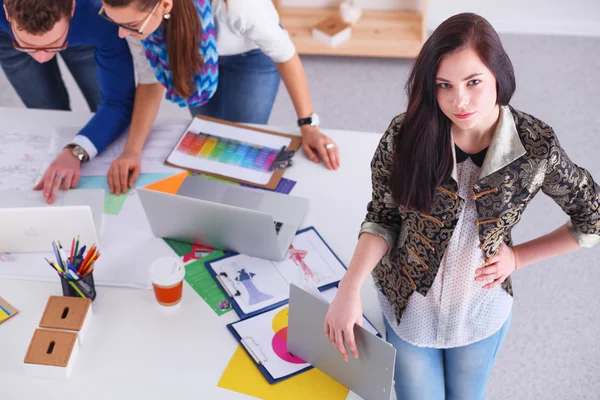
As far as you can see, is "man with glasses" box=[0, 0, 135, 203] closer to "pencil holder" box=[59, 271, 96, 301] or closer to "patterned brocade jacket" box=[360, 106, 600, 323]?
"pencil holder" box=[59, 271, 96, 301]

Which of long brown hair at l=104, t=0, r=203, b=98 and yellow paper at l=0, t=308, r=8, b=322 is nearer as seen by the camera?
yellow paper at l=0, t=308, r=8, b=322

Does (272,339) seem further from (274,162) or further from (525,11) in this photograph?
(525,11)

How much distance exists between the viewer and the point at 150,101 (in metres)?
1.92

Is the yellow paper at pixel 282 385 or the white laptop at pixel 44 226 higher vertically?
the white laptop at pixel 44 226

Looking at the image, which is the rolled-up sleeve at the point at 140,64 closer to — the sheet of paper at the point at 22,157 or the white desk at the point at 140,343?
the sheet of paper at the point at 22,157

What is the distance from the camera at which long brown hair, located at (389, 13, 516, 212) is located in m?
1.18

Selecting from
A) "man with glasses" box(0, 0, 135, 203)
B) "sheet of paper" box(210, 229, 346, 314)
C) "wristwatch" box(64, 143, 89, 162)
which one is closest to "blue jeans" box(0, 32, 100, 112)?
"man with glasses" box(0, 0, 135, 203)

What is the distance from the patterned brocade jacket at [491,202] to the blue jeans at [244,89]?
839 mm

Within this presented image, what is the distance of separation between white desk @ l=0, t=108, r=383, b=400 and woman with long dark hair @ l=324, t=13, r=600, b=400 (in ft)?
0.43

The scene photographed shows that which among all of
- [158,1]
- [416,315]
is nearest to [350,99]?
[158,1]

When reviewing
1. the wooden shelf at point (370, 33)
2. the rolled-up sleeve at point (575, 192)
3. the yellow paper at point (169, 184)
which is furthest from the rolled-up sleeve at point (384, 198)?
the wooden shelf at point (370, 33)

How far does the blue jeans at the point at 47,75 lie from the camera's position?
2.24 m

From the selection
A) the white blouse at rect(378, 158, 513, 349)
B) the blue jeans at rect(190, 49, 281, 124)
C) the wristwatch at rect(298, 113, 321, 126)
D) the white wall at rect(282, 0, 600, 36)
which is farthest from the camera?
the white wall at rect(282, 0, 600, 36)

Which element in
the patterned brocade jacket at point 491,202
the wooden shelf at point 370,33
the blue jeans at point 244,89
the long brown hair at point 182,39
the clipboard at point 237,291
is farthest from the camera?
the wooden shelf at point 370,33
